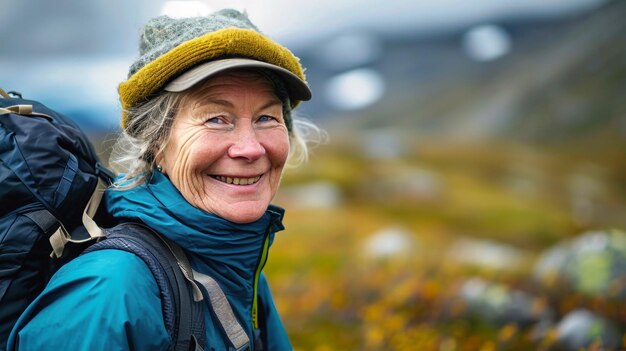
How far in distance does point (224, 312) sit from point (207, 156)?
1.68 feet

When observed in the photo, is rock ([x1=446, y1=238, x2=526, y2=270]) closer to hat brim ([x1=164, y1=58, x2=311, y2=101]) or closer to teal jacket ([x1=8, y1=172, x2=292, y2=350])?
teal jacket ([x1=8, y1=172, x2=292, y2=350])

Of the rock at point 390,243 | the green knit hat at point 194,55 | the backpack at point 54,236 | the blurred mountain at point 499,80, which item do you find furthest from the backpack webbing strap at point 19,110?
the blurred mountain at point 499,80

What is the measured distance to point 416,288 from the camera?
572 centimetres

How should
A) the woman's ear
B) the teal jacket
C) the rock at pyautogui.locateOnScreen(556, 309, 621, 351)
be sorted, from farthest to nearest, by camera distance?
the rock at pyautogui.locateOnScreen(556, 309, 621, 351) < the woman's ear < the teal jacket

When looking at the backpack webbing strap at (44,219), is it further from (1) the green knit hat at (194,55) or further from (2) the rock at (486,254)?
(2) the rock at (486,254)

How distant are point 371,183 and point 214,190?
587 centimetres

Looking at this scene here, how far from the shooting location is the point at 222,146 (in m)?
1.96

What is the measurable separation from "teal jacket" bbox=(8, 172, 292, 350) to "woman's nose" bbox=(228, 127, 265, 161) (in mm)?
227

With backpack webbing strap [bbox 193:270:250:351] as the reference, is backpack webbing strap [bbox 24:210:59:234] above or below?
below

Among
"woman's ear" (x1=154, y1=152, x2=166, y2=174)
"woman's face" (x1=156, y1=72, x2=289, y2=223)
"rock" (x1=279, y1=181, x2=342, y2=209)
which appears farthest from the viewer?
"rock" (x1=279, y1=181, x2=342, y2=209)

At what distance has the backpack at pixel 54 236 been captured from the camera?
1.70 m

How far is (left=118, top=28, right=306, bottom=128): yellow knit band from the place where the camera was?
186 centimetres

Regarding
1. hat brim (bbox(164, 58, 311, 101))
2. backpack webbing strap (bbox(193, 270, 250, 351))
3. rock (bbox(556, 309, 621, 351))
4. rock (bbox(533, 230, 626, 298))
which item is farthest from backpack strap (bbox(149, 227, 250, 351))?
rock (bbox(533, 230, 626, 298))

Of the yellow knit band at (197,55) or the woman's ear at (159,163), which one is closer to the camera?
the yellow knit band at (197,55)
